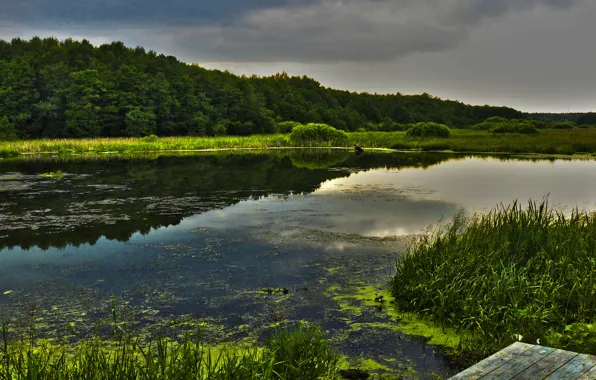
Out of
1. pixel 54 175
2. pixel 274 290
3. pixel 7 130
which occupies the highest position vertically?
pixel 7 130

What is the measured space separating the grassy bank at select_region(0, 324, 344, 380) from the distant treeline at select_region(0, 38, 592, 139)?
58699 mm

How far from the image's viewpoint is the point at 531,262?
7637 mm

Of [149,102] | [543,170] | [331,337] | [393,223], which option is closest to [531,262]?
[331,337]

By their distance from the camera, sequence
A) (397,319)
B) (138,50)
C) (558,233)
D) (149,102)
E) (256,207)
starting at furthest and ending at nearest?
(138,50) → (149,102) → (256,207) → (558,233) → (397,319)

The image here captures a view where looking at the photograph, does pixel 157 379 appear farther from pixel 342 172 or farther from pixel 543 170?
pixel 543 170

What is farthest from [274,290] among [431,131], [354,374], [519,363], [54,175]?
[431,131]

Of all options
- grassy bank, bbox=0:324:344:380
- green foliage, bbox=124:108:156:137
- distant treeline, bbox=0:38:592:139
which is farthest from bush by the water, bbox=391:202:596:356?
green foliage, bbox=124:108:156:137

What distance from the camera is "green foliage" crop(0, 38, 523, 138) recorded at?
63500mm

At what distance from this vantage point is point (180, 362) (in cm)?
445

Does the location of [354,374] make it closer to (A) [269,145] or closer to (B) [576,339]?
(B) [576,339]

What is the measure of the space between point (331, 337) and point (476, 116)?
151214 millimetres

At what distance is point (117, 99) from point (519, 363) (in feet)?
237

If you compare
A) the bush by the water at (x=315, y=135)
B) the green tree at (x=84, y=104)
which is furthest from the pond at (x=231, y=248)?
the green tree at (x=84, y=104)

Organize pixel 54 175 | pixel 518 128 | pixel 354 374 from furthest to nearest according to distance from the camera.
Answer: pixel 518 128, pixel 54 175, pixel 354 374
